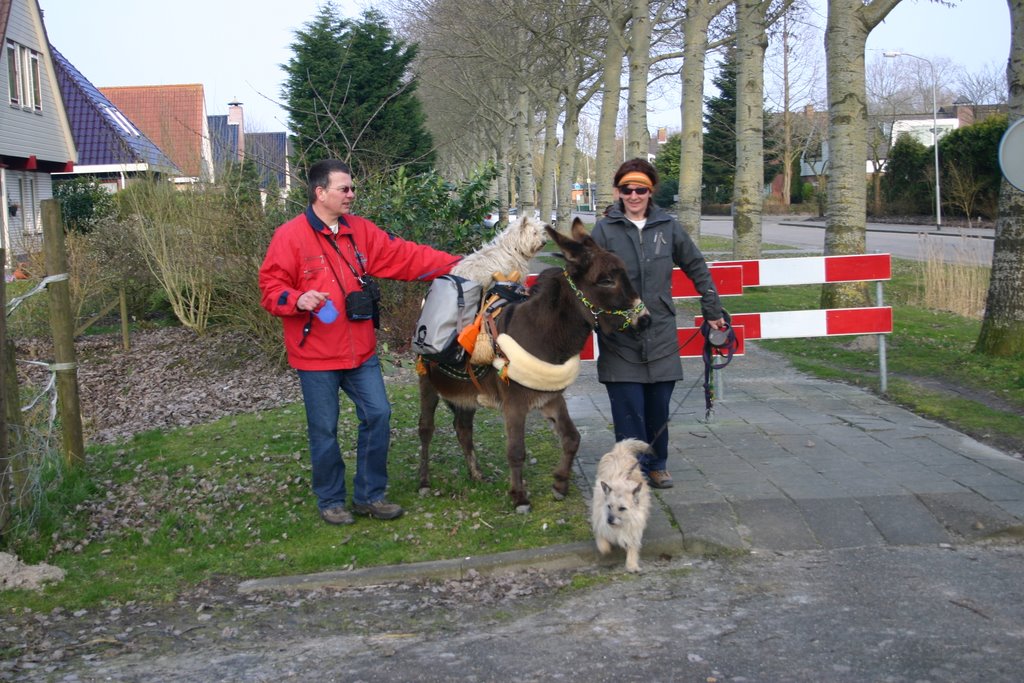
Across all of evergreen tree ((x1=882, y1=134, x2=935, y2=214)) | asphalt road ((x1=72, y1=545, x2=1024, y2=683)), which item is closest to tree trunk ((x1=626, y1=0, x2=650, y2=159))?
asphalt road ((x1=72, y1=545, x2=1024, y2=683))

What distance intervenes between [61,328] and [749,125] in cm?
1590

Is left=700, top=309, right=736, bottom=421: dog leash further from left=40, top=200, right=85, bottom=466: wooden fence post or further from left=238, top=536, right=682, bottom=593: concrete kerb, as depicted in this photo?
left=40, top=200, right=85, bottom=466: wooden fence post

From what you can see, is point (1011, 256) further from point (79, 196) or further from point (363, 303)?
point (79, 196)

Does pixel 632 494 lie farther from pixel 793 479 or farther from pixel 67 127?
pixel 67 127

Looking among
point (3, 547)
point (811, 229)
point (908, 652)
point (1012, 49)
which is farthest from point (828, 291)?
point (811, 229)

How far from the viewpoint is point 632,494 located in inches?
221

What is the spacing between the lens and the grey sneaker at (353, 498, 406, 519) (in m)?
6.71

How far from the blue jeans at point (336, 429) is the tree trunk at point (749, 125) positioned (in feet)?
48.4

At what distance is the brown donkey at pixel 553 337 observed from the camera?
6105 mm

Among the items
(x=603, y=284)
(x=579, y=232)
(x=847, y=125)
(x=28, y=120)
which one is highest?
(x=28, y=120)

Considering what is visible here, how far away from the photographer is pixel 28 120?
32125mm

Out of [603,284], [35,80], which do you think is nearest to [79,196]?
[35,80]

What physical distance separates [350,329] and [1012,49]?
318 inches

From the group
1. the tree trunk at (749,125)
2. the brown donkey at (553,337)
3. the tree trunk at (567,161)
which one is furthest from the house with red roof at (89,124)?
the brown donkey at (553,337)
